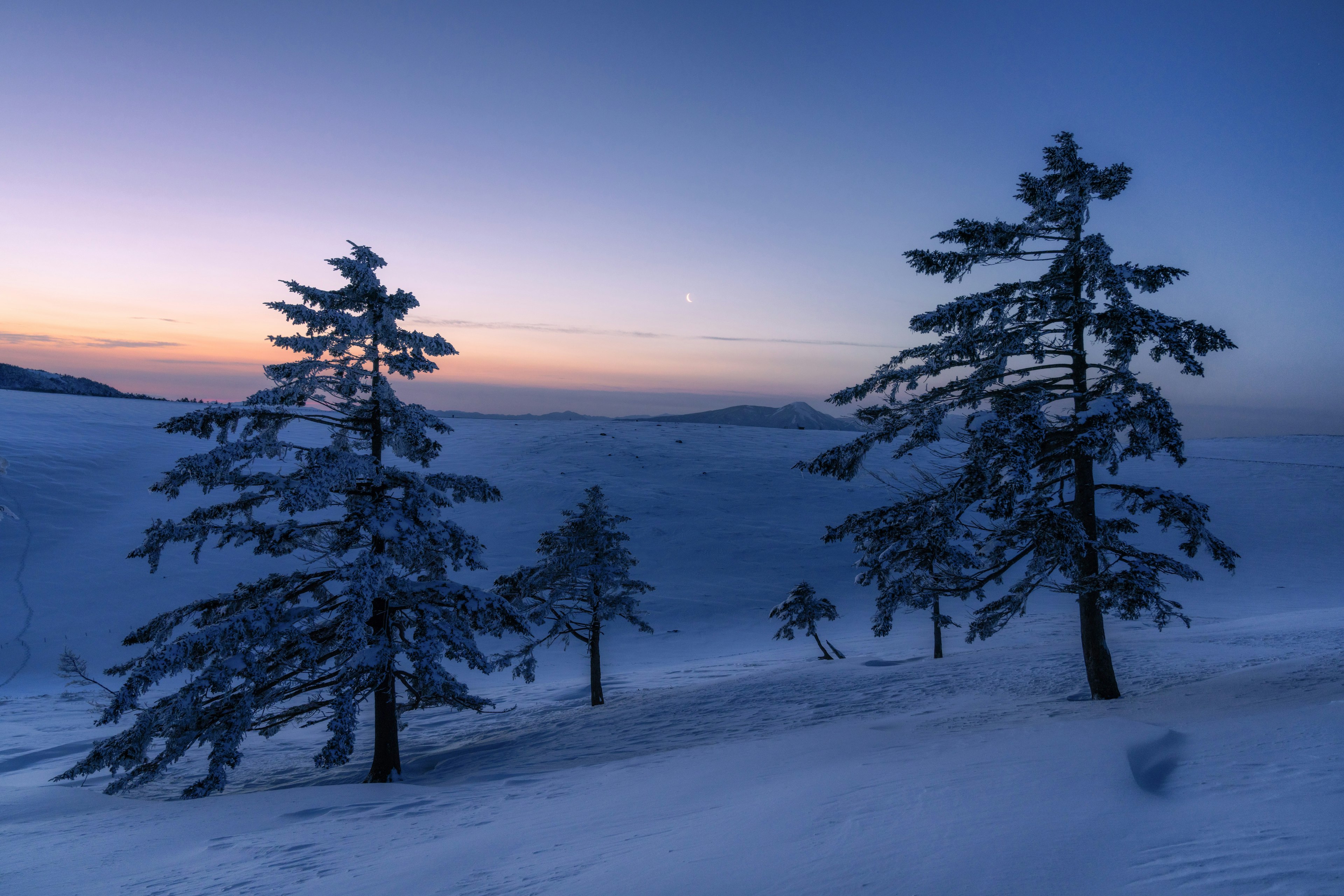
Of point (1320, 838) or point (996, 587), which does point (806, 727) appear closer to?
point (1320, 838)

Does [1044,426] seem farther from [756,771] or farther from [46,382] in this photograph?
[46,382]

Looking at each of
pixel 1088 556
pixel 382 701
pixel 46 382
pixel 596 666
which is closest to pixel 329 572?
pixel 382 701

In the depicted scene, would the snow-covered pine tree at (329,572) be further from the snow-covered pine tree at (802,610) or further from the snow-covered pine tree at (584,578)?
the snow-covered pine tree at (802,610)

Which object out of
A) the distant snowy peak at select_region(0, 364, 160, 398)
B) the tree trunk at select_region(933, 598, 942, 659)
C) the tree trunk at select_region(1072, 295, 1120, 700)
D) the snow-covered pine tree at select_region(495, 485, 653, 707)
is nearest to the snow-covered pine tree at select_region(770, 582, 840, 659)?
the tree trunk at select_region(933, 598, 942, 659)

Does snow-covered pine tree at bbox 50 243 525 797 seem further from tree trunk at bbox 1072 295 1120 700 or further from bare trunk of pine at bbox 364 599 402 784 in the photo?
tree trunk at bbox 1072 295 1120 700

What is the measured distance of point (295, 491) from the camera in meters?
9.40

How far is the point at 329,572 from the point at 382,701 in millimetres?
2528

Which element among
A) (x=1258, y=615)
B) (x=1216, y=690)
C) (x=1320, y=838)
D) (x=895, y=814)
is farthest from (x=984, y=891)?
(x=1258, y=615)

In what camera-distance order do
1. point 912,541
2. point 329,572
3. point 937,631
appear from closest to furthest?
point 912,541, point 329,572, point 937,631

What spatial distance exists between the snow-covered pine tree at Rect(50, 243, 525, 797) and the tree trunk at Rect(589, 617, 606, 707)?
24.6 ft

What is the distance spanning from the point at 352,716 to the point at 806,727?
7855mm

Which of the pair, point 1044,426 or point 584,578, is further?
point 584,578

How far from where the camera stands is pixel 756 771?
833cm

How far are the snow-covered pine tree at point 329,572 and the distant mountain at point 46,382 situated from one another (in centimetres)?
13632
